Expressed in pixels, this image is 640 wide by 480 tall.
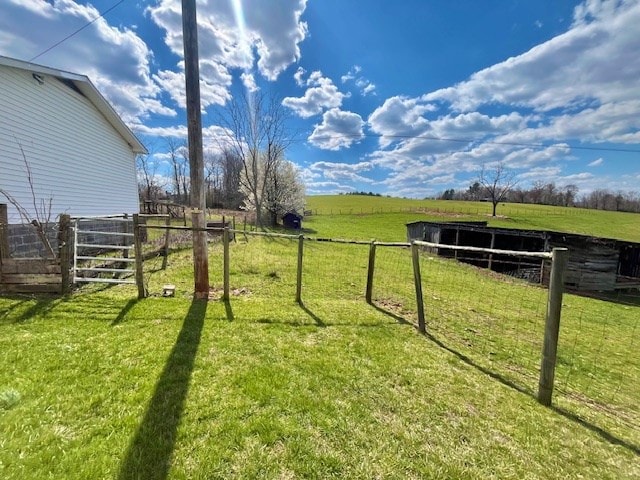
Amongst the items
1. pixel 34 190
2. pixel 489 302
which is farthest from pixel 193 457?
pixel 34 190

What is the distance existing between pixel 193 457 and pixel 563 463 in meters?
2.90

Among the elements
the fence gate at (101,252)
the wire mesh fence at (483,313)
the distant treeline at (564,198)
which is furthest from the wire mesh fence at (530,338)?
the distant treeline at (564,198)

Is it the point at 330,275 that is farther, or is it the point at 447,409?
the point at 330,275

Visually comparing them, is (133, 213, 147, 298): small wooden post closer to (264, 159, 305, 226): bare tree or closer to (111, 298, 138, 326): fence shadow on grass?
(111, 298, 138, 326): fence shadow on grass

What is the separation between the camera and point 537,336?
598 centimetres

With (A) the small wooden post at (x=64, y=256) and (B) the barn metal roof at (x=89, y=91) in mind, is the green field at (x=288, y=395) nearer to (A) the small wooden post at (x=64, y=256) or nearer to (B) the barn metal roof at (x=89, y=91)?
(A) the small wooden post at (x=64, y=256)

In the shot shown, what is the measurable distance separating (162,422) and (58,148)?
1119 cm

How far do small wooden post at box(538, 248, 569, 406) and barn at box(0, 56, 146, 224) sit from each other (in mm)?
11742

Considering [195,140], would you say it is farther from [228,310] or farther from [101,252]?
[101,252]

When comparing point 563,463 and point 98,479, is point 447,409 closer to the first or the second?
point 563,463

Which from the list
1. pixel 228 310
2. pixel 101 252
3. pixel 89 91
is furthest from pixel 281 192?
pixel 228 310

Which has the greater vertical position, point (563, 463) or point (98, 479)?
point (98, 479)

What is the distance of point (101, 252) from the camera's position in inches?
426

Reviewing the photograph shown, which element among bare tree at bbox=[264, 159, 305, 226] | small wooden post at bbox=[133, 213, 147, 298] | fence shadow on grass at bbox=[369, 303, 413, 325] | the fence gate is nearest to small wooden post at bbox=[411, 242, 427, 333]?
fence shadow on grass at bbox=[369, 303, 413, 325]
